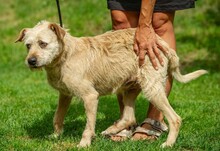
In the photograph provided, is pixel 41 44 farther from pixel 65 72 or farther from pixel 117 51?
pixel 117 51

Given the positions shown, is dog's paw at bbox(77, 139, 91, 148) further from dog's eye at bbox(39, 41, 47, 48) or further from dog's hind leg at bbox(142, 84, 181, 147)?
dog's eye at bbox(39, 41, 47, 48)

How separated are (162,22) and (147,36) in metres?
0.34

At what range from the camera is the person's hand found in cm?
589

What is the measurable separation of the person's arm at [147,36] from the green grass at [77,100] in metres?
0.99

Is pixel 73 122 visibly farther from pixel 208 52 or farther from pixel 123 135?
pixel 208 52

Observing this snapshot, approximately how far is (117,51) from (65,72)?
66 cm

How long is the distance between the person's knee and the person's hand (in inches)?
8.0

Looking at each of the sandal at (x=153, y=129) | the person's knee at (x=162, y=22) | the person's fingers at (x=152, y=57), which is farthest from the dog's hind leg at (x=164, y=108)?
the person's knee at (x=162, y=22)

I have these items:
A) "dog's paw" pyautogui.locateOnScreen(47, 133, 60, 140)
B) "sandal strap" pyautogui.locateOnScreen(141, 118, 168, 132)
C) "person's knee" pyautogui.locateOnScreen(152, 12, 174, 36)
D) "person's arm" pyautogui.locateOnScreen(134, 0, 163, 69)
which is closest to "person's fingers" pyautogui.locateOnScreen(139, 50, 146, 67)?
"person's arm" pyautogui.locateOnScreen(134, 0, 163, 69)

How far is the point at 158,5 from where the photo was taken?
238 inches

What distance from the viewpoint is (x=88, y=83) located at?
5934 millimetres

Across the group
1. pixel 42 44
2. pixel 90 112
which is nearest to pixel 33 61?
pixel 42 44

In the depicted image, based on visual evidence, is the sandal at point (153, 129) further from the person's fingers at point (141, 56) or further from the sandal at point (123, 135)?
the person's fingers at point (141, 56)

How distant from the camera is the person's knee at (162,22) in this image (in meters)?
6.09
